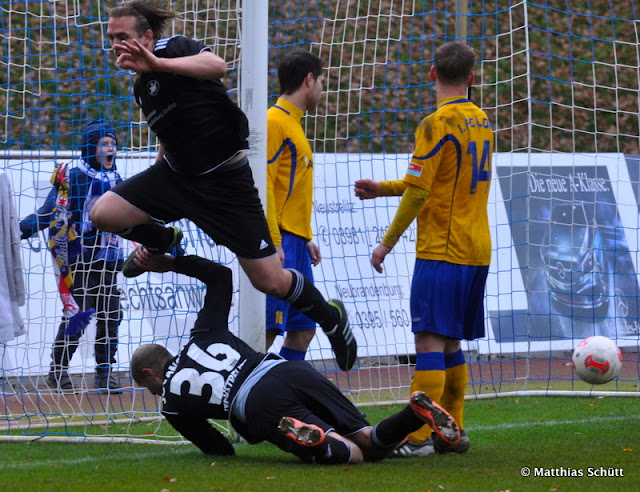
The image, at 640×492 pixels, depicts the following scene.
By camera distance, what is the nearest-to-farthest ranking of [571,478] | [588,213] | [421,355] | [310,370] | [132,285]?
[571,478], [310,370], [421,355], [132,285], [588,213]

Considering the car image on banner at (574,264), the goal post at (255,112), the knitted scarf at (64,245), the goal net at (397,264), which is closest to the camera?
the goal post at (255,112)

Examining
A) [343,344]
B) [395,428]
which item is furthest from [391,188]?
[395,428]

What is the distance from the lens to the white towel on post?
6055mm

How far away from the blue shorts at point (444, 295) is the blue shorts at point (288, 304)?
857mm

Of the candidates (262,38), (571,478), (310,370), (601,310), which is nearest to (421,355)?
(310,370)

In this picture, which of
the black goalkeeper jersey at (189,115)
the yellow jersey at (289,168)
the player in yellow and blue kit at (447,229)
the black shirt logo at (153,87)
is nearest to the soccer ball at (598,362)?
the player in yellow and blue kit at (447,229)

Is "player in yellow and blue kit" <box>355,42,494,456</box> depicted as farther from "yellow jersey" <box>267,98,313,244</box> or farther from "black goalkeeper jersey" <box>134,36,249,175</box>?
"black goalkeeper jersey" <box>134,36,249,175</box>

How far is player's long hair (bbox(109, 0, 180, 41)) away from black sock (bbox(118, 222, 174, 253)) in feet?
3.17

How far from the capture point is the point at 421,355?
499 cm

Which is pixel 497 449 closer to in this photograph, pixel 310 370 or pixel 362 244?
pixel 310 370

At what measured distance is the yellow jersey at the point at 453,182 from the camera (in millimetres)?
4973

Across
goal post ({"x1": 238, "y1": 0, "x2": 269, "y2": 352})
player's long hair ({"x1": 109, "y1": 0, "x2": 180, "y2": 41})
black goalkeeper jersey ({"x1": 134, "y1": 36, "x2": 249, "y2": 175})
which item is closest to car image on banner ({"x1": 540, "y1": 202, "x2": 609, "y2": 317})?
goal post ({"x1": 238, "y1": 0, "x2": 269, "y2": 352})

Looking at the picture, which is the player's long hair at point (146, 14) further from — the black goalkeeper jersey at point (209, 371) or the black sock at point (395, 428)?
the black sock at point (395, 428)

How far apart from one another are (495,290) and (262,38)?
14.8 feet
